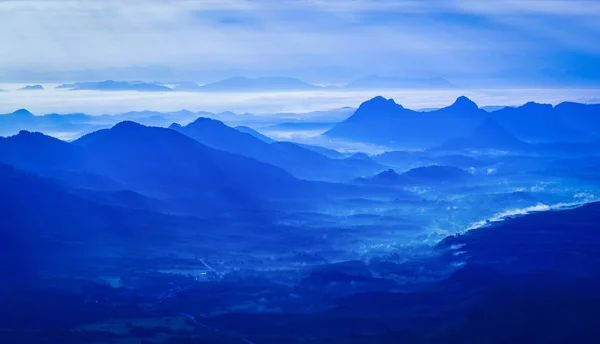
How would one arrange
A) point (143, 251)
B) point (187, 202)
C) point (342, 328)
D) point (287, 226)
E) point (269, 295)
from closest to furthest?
point (342, 328) → point (269, 295) → point (143, 251) → point (287, 226) → point (187, 202)

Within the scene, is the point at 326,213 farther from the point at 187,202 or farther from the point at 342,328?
the point at 342,328

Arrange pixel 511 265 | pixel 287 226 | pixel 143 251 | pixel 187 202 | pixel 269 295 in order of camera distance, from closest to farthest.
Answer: pixel 269 295 → pixel 511 265 → pixel 143 251 → pixel 287 226 → pixel 187 202

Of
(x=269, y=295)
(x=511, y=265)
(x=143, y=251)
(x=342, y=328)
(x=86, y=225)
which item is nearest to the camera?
(x=342, y=328)

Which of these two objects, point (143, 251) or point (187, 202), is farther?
point (187, 202)

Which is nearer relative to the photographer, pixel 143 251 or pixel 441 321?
pixel 441 321

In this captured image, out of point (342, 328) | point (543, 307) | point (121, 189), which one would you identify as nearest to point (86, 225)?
point (121, 189)

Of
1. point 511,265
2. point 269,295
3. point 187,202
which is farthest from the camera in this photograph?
point 187,202

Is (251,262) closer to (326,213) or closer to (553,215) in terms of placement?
(326,213)

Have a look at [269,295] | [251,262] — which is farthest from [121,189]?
[269,295]

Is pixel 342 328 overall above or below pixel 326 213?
below
